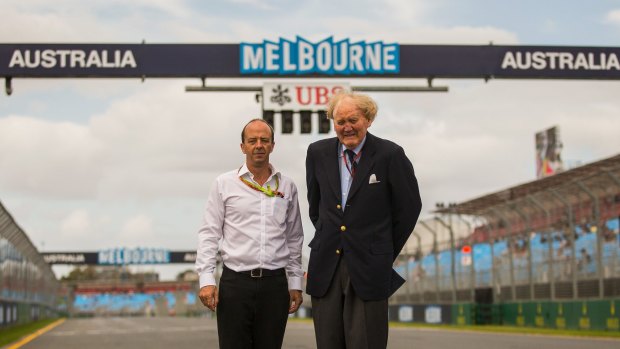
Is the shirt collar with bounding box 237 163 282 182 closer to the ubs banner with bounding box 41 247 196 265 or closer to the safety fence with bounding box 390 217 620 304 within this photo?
the safety fence with bounding box 390 217 620 304

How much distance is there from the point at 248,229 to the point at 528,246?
19.5 meters

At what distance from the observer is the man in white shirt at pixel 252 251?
15.7ft

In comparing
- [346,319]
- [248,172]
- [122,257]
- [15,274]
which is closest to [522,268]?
[15,274]

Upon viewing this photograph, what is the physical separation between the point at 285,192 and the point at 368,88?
12258mm

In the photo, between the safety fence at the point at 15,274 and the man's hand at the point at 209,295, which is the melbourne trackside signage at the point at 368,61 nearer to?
the safety fence at the point at 15,274

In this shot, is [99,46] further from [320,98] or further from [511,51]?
[511,51]

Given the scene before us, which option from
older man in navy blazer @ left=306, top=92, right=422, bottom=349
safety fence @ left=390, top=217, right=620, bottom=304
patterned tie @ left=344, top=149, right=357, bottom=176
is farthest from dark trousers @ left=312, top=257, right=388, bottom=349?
safety fence @ left=390, top=217, right=620, bottom=304

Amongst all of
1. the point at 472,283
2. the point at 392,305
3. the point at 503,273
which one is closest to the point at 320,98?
the point at 503,273

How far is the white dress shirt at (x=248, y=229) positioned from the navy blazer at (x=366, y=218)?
1.10 feet

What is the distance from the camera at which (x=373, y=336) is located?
14.2 ft

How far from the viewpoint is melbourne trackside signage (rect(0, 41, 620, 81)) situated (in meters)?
16.2

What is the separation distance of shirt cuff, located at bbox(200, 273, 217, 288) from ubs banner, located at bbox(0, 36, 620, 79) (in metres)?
11.5

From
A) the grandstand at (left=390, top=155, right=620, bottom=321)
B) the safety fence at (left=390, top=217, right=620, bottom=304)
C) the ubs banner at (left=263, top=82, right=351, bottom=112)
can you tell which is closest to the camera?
the ubs banner at (left=263, top=82, right=351, bottom=112)

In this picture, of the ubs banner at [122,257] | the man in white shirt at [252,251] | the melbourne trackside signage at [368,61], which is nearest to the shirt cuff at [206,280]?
the man in white shirt at [252,251]
